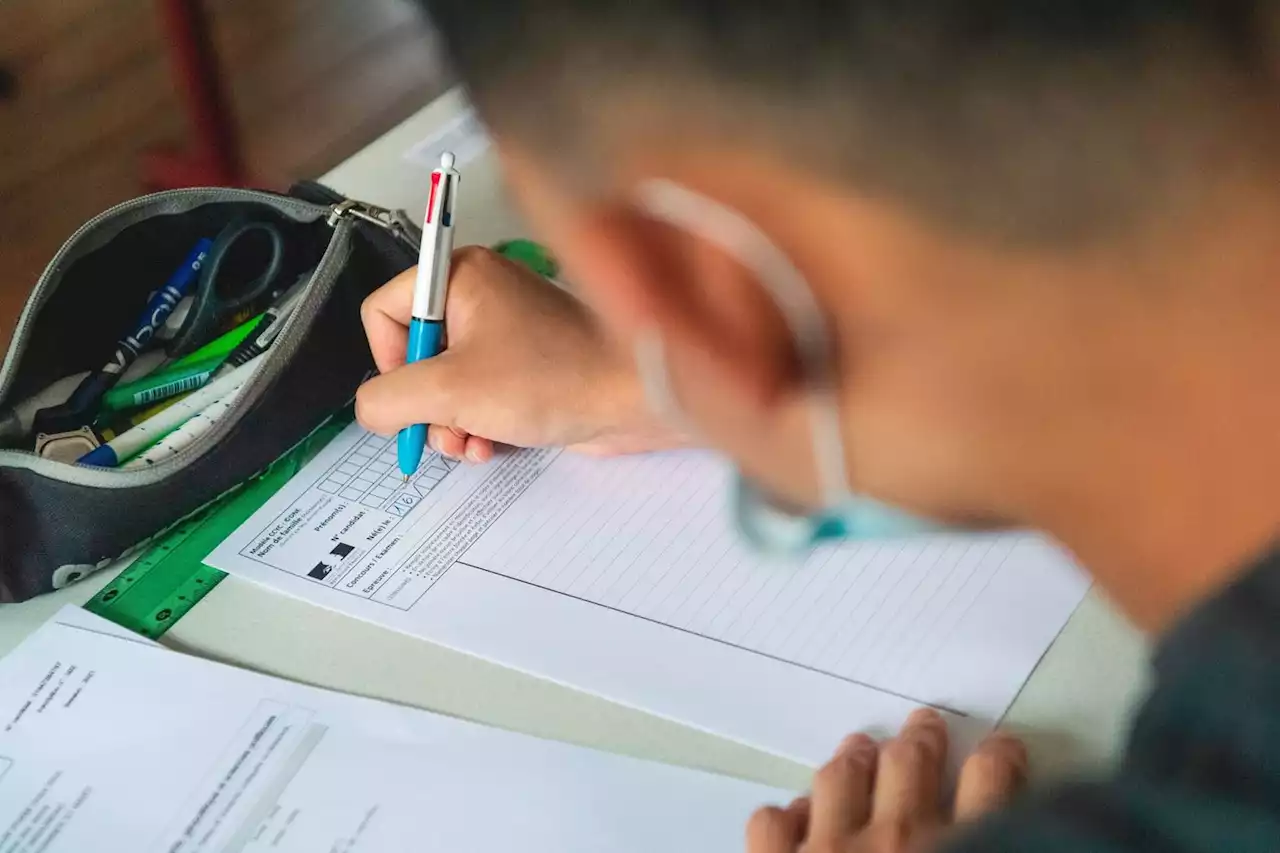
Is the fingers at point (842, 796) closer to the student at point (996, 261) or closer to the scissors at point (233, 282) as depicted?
the student at point (996, 261)

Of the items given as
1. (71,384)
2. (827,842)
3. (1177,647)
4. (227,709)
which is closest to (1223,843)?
(1177,647)

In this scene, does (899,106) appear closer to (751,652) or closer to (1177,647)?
(1177,647)

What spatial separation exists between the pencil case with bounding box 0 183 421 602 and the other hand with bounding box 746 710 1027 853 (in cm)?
38

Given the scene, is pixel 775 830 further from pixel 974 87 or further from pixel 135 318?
pixel 135 318

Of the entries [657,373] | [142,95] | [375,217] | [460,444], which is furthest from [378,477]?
[142,95]

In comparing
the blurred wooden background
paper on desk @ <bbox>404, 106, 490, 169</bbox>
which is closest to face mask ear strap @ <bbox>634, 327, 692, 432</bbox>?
paper on desk @ <bbox>404, 106, 490, 169</bbox>

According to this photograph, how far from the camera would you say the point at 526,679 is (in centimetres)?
56

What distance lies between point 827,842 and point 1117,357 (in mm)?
238

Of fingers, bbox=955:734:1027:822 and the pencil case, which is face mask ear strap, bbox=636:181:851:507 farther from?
the pencil case

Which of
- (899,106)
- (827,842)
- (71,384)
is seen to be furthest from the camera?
(71,384)

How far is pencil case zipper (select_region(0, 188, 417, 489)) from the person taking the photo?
24.4 inches

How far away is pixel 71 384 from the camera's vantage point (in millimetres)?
712

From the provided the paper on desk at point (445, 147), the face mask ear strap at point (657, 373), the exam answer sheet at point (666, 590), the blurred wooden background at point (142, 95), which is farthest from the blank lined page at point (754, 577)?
the blurred wooden background at point (142, 95)

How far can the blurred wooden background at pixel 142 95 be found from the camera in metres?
2.10
